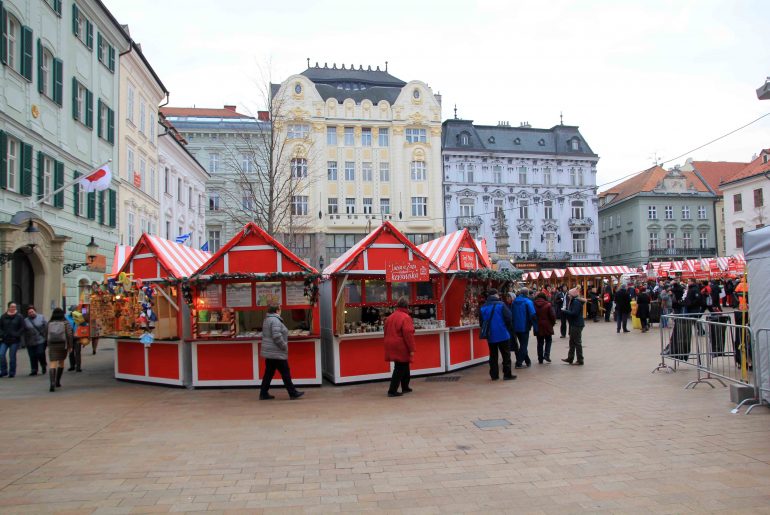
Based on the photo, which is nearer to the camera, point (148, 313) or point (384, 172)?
point (148, 313)

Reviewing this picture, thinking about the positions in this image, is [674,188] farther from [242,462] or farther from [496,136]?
[242,462]

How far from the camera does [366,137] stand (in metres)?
50.8

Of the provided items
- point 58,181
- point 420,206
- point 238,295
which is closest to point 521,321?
point 238,295

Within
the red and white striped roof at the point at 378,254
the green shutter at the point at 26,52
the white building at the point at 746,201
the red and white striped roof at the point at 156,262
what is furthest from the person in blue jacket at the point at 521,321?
the white building at the point at 746,201

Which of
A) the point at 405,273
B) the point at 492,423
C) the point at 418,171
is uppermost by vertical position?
the point at 418,171

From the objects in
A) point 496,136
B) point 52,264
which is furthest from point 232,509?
point 496,136

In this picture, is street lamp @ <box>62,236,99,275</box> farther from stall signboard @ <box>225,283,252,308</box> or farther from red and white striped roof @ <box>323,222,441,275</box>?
red and white striped roof @ <box>323,222,441,275</box>

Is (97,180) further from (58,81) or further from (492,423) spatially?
(492,423)

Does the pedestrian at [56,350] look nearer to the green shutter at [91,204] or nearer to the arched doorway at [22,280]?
the arched doorway at [22,280]

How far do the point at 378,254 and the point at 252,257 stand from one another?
2.56 m

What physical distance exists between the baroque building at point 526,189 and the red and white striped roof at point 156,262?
137ft

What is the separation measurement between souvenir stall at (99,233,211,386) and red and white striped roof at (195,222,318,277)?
84 centimetres

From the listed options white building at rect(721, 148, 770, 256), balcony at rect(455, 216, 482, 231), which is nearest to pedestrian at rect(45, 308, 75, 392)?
balcony at rect(455, 216, 482, 231)

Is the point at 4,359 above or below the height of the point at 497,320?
below
